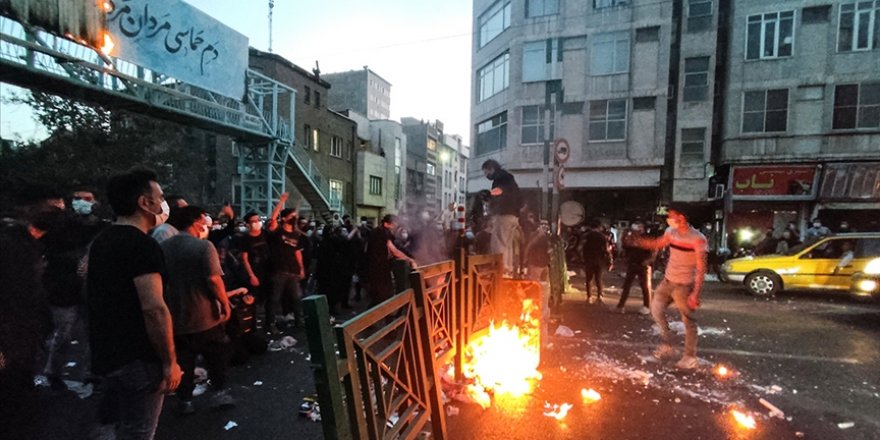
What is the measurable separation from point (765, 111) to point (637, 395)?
22186 millimetres

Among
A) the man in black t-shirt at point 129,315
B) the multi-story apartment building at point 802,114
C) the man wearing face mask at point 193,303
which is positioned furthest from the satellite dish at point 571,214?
the man in black t-shirt at point 129,315

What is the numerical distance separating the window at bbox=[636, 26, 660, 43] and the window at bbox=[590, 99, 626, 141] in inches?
128

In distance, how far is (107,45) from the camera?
10031 millimetres

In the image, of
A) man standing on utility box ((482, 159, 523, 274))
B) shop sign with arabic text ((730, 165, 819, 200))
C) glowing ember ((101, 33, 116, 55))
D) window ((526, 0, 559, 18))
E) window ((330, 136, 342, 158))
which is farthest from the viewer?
window ((330, 136, 342, 158))

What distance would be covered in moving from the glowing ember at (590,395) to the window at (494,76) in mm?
22790

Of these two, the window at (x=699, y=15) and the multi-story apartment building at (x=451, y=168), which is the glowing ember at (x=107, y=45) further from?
the multi-story apartment building at (x=451, y=168)

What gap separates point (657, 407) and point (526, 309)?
5.89 feet

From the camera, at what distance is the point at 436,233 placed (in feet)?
32.9

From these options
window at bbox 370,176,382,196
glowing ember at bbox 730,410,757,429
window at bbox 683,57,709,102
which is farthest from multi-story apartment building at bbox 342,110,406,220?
glowing ember at bbox 730,410,757,429

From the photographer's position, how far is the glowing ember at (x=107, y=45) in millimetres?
9945

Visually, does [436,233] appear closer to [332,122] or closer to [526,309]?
[526,309]

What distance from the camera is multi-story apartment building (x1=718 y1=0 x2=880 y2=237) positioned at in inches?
743

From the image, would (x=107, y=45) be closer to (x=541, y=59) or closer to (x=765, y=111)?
(x=541, y=59)

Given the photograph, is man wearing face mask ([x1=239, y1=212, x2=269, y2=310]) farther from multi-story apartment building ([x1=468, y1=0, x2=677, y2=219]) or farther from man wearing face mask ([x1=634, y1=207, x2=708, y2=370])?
multi-story apartment building ([x1=468, y1=0, x2=677, y2=219])
